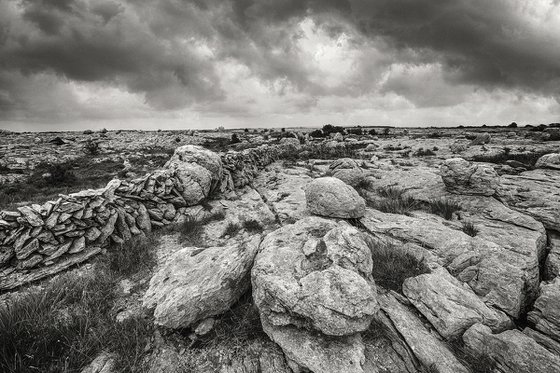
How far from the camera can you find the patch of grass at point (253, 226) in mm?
8808

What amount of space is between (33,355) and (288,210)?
25.8 ft

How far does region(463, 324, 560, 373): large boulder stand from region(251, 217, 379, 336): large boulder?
173cm

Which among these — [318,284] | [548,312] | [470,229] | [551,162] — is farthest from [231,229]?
[551,162]

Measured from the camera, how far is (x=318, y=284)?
145 inches

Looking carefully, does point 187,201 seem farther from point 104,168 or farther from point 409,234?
point 104,168

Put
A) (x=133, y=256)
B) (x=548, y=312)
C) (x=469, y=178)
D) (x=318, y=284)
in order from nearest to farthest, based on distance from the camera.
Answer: (x=318, y=284)
(x=548, y=312)
(x=133, y=256)
(x=469, y=178)

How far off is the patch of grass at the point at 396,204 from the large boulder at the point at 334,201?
1549mm

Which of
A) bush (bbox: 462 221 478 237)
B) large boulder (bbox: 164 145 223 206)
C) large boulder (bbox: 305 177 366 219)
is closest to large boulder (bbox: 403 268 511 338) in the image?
bush (bbox: 462 221 478 237)

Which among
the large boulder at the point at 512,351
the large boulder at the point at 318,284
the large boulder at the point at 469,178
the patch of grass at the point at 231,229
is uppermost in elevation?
the large boulder at the point at 469,178

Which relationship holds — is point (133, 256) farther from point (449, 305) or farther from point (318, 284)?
point (449, 305)

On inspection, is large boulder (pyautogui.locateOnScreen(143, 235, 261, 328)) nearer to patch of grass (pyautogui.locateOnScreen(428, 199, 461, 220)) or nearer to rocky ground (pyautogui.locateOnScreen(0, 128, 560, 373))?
rocky ground (pyautogui.locateOnScreen(0, 128, 560, 373))

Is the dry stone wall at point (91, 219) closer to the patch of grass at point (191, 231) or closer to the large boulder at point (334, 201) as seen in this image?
the patch of grass at point (191, 231)

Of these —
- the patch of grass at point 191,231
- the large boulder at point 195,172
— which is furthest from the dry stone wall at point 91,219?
the patch of grass at point 191,231

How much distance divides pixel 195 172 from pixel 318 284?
908 centimetres
